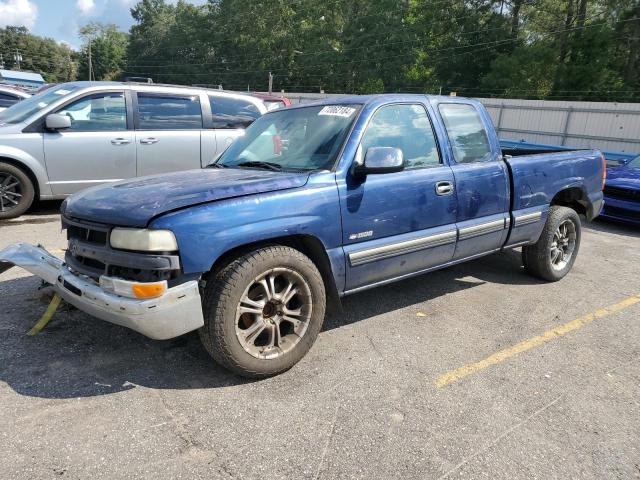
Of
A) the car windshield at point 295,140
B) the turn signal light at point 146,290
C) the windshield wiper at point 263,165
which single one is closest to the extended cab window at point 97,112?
the car windshield at point 295,140

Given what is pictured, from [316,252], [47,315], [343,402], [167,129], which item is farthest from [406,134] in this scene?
[167,129]

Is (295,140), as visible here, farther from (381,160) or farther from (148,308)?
(148,308)

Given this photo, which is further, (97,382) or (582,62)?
(582,62)

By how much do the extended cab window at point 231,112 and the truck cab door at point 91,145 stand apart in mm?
1309

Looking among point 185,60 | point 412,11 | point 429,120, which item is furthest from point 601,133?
point 185,60

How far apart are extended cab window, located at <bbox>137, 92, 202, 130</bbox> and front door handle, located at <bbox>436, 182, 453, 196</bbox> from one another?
4634 mm

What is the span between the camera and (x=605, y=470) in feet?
7.82

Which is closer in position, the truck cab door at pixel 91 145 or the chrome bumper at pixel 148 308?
the chrome bumper at pixel 148 308

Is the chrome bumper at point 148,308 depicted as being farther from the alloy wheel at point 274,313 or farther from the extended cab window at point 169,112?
the extended cab window at point 169,112

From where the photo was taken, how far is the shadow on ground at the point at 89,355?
2.95 m

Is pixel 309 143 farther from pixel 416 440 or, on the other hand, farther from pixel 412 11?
pixel 412 11

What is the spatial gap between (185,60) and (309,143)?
289 ft

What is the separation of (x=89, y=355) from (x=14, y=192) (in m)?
4.35

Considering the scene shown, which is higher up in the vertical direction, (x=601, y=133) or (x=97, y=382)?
(x=601, y=133)
